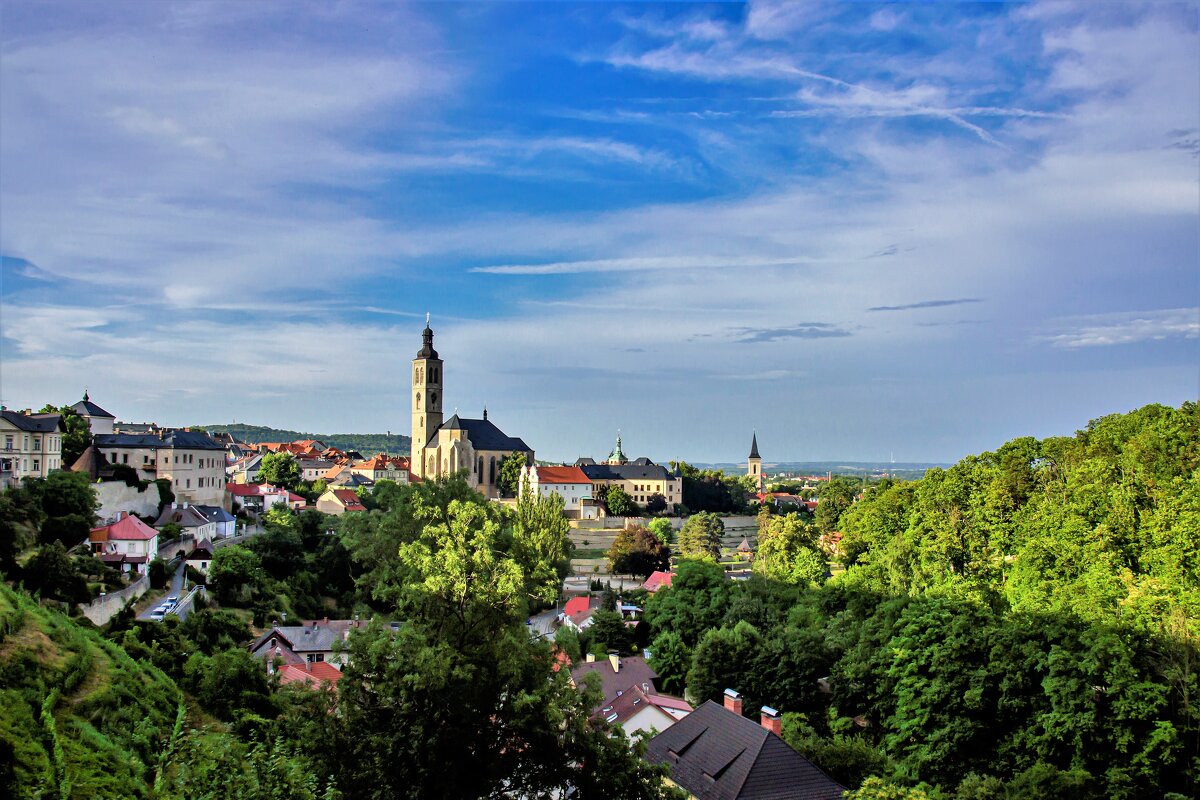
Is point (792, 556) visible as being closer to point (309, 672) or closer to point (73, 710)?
point (309, 672)

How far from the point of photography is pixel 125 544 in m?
43.5

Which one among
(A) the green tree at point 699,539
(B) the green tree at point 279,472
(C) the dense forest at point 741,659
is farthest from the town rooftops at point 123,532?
(B) the green tree at point 279,472

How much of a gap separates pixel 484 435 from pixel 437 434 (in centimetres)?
554

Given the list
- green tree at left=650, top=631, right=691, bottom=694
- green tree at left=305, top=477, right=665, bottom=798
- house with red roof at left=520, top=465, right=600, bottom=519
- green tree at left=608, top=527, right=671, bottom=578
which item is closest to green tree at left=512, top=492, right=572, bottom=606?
green tree at left=608, top=527, right=671, bottom=578

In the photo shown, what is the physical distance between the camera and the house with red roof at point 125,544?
1683 inches

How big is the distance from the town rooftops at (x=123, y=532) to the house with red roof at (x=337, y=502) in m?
37.2

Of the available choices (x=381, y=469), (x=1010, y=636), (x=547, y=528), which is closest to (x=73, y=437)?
(x=547, y=528)

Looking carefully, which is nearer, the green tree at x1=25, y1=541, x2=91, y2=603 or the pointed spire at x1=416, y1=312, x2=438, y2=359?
the green tree at x1=25, y1=541, x2=91, y2=603

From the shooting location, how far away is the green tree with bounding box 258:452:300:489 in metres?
84.1

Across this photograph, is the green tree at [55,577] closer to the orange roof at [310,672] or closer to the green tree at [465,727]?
the orange roof at [310,672]

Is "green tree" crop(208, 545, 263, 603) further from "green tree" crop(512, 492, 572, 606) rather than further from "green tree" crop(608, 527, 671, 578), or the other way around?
"green tree" crop(608, 527, 671, 578)

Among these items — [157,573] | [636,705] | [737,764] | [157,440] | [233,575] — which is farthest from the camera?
[157,440]

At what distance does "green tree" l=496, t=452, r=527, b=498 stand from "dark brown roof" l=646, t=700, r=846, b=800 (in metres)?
78.1

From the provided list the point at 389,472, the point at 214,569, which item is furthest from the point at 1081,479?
the point at 389,472
